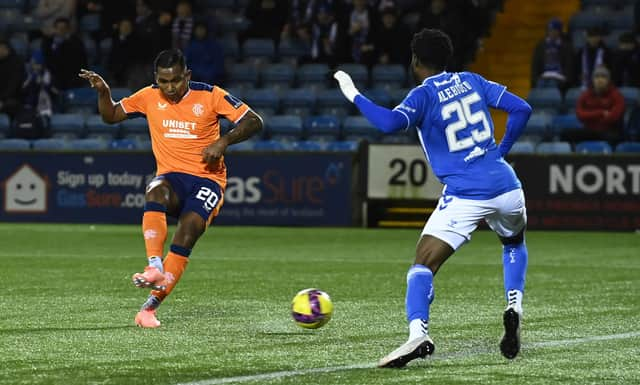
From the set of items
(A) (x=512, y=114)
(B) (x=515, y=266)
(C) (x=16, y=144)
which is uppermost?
(A) (x=512, y=114)

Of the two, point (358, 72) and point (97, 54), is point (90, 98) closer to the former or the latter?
point (97, 54)

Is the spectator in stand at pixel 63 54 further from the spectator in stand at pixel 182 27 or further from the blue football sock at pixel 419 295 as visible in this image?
the blue football sock at pixel 419 295

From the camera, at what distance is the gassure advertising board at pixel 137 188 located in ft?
71.4

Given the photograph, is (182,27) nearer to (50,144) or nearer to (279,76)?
(279,76)

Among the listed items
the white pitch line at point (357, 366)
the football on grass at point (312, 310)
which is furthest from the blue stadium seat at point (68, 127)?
the white pitch line at point (357, 366)

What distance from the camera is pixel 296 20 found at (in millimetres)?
25375

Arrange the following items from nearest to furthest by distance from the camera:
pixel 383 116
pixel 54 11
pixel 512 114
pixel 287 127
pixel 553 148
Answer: pixel 383 116 < pixel 512 114 < pixel 553 148 < pixel 287 127 < pixel 54 11

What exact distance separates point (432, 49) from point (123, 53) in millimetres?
17235

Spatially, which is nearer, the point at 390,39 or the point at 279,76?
the point at 390,39

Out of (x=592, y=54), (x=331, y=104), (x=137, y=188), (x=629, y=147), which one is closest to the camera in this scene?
(x=629, y=147)

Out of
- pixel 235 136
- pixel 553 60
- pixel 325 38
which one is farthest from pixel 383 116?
pixel 325 38

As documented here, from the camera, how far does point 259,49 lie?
25531 mm

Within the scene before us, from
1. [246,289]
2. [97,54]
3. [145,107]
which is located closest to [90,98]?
[97,54]

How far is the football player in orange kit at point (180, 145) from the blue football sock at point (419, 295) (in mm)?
2504
